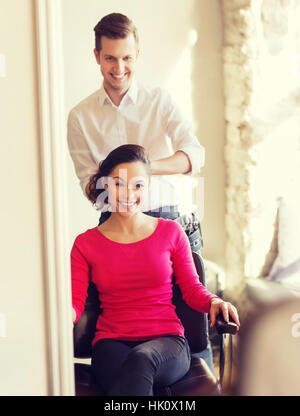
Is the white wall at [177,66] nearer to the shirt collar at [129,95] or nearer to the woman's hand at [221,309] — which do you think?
the shirt collar at [129,95]

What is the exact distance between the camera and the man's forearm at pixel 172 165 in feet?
4.53

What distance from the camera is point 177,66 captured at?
55.2 inches

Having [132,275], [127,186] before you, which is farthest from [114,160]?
[132,275]

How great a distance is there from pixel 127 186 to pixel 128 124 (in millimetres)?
194

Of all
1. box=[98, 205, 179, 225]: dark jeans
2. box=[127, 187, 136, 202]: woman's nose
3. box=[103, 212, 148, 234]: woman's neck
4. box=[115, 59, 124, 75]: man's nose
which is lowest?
box=[103, 212, 148, 234]: woman's neck

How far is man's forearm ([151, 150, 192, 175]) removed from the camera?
4.53 feet

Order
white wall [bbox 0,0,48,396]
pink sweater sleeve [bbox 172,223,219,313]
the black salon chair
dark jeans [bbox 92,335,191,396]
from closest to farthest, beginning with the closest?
white wall [bbox 0,0,48,396] → dark jeans [bbox 92,335,191,396] → the black salon chair → pink sweater sleeve [bbox 172,223,219,313]

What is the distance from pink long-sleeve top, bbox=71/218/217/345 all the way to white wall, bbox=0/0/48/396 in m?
0.21

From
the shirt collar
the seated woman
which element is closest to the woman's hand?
the seated woman

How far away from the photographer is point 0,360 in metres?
1.12

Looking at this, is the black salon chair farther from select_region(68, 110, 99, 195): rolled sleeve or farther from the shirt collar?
the shirt collar

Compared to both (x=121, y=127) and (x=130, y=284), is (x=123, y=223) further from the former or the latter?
(x=121, y=127)

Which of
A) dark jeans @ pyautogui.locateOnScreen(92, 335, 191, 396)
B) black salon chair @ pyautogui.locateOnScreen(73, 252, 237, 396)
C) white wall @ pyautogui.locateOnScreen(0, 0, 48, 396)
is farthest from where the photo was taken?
black salon chair @ pyautogui.locateOnScreen(73, 252, 237, 396)
